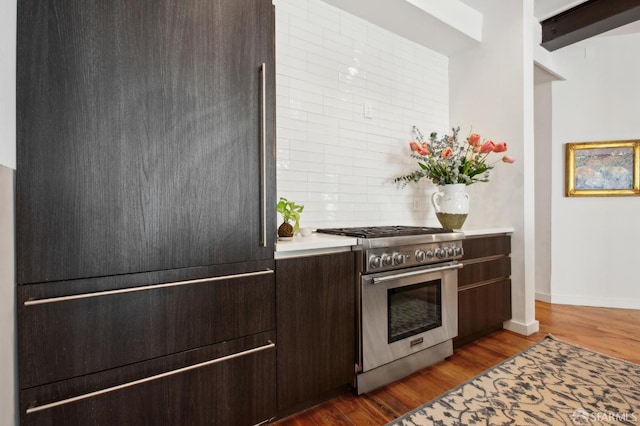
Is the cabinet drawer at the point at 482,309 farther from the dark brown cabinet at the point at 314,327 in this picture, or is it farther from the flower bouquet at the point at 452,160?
the dark brown cabinet at the point at 314,327

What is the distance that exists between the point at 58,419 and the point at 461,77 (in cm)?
372

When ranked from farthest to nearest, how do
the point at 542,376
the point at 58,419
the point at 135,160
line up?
the point at 542,376
the point at 135,160
the point at 58,419

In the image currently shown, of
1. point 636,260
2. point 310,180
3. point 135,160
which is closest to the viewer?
point 135,160

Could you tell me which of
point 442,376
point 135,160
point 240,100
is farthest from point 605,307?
point 135,160

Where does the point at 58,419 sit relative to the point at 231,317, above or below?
below

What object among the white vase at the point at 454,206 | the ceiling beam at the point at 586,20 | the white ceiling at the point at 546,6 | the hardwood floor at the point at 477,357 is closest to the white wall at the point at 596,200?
the white ceiling at the point at 546,6

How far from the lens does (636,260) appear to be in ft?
10.8

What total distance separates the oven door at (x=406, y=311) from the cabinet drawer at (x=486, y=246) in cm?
28

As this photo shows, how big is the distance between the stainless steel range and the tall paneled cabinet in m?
0.57

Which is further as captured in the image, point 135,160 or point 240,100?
point 240,100

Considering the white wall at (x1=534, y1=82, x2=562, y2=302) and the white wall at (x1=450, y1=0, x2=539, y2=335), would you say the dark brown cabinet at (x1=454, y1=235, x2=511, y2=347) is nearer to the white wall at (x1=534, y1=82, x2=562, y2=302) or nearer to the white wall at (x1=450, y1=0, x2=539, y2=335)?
the white wall at (x1=450, y1=0, x2=539, y2=335)

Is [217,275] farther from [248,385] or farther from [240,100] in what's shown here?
[240,100]

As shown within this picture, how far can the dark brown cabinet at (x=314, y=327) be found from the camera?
1497mm

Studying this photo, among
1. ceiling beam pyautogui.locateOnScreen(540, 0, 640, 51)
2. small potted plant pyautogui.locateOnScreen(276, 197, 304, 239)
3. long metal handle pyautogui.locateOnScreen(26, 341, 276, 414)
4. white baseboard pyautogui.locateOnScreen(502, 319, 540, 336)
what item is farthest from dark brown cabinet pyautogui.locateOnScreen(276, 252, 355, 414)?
ceiling beam pyautogui.locateOnScreen(540, 0, 640, 51)
